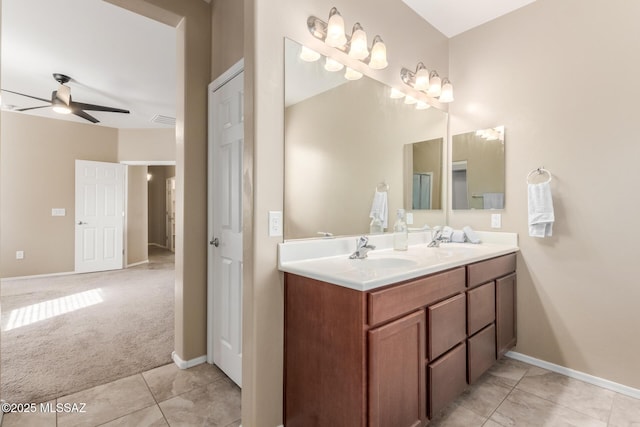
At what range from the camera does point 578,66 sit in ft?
6.98

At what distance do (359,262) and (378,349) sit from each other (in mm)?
532

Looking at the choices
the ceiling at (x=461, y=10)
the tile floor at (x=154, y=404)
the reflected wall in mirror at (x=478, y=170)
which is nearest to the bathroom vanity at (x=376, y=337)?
the tile floor at (x=154, y=404)

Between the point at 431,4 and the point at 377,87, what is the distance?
862mm

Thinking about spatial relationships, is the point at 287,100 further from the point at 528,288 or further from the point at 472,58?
the point at 528,288

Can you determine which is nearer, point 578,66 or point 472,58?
point 578,66

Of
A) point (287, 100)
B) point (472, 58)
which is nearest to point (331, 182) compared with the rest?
point (287, 100)

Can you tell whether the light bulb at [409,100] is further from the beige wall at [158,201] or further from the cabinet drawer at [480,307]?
the beige wall at [158,201]

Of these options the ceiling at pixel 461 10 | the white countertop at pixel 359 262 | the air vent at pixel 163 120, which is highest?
the ceiling at pixel 461 10

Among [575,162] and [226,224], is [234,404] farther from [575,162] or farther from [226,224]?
[575,162]

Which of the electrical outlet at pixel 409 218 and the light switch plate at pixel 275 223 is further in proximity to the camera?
the electrical outlet at pixel 409 218

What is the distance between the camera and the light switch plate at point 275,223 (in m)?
1.55

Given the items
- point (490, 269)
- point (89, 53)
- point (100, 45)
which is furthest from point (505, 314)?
point (89, 53)

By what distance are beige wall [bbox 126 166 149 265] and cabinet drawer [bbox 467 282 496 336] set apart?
257 inches

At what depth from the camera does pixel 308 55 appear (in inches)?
68.7
